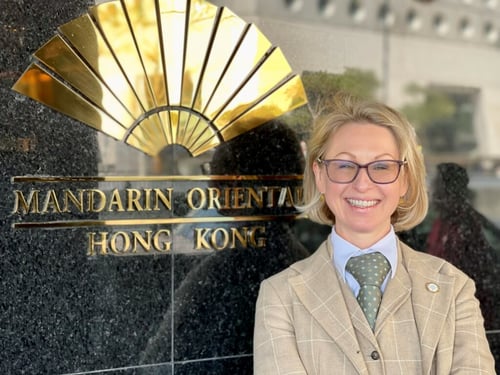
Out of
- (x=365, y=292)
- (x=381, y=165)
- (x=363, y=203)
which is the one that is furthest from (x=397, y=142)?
(x=365, y=292)

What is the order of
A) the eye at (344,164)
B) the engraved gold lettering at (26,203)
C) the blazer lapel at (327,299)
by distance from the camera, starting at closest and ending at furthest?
the blazer lapel at (327,299)
the eye at (344,164)
the engraved gold lettering at (26,203)

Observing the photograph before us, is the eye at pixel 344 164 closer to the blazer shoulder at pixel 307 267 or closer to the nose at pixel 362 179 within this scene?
the nose at pixel 362 179

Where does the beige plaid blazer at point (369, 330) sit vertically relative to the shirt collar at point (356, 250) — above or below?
below

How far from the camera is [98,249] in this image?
8.79ft

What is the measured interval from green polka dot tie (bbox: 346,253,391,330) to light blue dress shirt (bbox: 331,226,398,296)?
0.01 meters

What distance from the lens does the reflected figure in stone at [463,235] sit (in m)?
3.30

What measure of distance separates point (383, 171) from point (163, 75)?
923mm

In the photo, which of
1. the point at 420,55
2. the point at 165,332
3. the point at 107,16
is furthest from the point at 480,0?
the point at 165,332

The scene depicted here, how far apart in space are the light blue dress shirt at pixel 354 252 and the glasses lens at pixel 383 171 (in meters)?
0.18

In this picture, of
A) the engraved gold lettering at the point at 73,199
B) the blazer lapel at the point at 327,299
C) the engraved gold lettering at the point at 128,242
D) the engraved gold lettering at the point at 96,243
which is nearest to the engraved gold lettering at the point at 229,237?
the engraved gold lettering at the point at 128,242

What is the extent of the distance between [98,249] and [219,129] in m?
0.63

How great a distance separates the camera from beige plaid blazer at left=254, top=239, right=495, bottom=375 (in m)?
2.19

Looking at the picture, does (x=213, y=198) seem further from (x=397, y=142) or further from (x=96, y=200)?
(x=397, y=142)

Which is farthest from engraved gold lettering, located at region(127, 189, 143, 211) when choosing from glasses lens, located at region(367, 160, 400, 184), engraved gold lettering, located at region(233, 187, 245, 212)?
glasses lens, located at region(367, 160, 400, 184)
